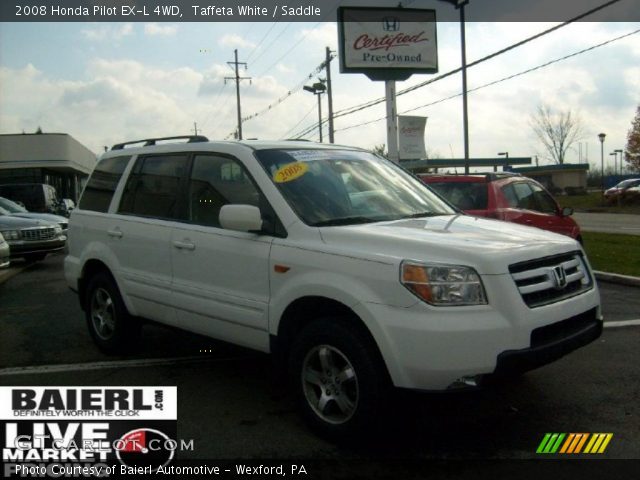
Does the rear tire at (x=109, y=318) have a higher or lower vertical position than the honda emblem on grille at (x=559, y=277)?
lower

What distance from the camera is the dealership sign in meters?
22.3

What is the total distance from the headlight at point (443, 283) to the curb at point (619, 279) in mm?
6541

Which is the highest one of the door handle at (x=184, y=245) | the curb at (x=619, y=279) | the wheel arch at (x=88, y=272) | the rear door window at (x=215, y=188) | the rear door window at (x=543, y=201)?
the rear door window at (x=215, y=188)

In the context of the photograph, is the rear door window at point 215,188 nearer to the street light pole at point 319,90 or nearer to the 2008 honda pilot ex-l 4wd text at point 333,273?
the 2008 honda pilot ex-l 4wd text at point 333,273

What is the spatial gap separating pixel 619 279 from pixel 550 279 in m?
6.18

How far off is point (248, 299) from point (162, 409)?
0.90m

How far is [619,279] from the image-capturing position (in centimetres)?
934

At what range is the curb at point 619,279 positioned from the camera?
29.9 ft

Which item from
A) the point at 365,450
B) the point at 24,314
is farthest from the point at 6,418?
the point at 24,314

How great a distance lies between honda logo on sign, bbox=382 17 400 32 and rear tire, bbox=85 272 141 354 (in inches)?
736

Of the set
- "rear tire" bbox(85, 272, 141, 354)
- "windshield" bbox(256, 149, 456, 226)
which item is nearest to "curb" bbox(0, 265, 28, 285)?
"rear tire" bbox(85, 272, 141, 354)

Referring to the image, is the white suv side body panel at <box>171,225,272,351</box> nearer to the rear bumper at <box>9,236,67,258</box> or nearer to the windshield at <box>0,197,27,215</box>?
the rear bumper at <box>9,236,67,258</box>

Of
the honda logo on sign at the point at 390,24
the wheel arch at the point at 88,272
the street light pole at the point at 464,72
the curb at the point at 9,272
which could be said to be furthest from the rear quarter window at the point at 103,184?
the honda logo on sign at the point at 390,24

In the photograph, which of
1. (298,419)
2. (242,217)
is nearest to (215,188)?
(242,217)
